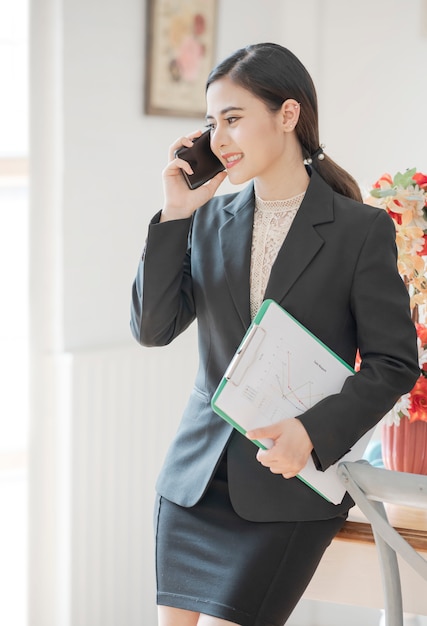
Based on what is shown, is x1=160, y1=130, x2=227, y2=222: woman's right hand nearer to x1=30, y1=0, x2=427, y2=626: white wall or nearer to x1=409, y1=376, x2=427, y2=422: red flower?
x1=409, y1=376, x2=427, y2=422: red flower

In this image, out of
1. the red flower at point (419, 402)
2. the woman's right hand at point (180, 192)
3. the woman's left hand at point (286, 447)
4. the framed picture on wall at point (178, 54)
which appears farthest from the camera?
the framed picture on wall at point (178, 54)

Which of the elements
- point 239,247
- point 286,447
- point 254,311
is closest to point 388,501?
point 286,447

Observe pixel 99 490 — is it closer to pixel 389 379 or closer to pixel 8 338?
pixel 8 338

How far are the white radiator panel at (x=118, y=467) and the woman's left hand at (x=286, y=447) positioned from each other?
4.16 ft

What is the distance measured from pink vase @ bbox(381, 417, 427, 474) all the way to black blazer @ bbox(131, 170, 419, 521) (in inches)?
13.5

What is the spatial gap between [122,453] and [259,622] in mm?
1313

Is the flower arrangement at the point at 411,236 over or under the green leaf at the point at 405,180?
under

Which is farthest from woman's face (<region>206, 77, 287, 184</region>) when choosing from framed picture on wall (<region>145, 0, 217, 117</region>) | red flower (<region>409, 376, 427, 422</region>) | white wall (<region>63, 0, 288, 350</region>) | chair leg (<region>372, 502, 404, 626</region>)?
framed picture on wall (<region>145, 0, 217, 117</region>)

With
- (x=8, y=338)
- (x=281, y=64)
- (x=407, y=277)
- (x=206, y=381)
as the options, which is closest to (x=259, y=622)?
(x=206, y=381)

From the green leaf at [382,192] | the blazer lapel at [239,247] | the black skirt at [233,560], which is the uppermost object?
the green leaf at [382,192]

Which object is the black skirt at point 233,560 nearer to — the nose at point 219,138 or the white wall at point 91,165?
the nose at point 219,138

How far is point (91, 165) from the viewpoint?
107 inches

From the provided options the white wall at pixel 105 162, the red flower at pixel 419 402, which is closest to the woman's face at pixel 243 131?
the red flower at pixel 419 402

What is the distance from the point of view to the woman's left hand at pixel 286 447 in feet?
4.82
